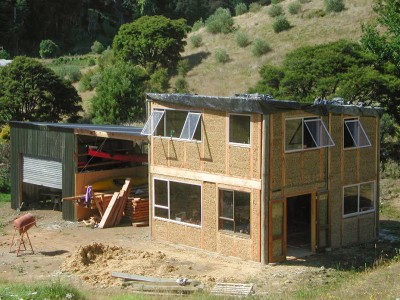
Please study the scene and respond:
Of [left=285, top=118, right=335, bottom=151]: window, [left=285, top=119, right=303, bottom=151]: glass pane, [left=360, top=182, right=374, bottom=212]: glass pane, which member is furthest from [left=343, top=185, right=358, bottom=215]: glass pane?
[left=285, top=119, right=303, bottom=151]: glass pane

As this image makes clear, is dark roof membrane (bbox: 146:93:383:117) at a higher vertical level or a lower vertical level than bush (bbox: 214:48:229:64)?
lower

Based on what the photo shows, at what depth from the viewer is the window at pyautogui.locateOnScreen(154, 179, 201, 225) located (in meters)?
24.2

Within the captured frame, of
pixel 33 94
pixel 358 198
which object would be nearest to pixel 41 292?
pixel 358 198

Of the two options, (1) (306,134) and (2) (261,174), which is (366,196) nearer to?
(1) (306,134)

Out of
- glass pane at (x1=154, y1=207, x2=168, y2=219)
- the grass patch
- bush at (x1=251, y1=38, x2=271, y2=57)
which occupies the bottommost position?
the grass patch

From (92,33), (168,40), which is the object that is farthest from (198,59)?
(92,33)

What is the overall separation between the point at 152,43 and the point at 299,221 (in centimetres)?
3884

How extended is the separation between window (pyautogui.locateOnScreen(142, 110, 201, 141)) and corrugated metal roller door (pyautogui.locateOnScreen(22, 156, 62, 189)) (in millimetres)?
6878

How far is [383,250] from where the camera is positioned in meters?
24.0

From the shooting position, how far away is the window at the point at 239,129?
22.5 m

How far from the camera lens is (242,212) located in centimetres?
2280

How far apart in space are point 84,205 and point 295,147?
10.3 m

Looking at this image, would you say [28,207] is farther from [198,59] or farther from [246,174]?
[198,59]

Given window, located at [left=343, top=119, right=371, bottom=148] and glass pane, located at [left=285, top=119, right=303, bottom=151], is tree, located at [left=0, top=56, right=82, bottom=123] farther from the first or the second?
glass pane, located at [left=285, top=119, right=303, bottom=151]
